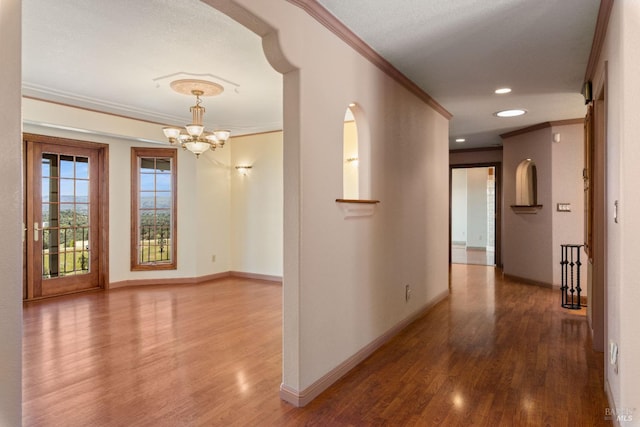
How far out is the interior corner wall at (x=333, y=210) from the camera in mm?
2432

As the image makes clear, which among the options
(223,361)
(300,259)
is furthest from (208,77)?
(223,361)

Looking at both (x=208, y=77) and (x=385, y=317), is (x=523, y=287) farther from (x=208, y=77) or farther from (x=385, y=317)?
(x=208, y=77)

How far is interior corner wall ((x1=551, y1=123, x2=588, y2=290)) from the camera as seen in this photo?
5867 mm

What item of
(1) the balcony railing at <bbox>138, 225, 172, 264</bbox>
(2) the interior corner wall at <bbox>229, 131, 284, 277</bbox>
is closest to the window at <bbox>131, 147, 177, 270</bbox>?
(1) the balcony railing at <bbox>138, 225, 172, 264</bbox>

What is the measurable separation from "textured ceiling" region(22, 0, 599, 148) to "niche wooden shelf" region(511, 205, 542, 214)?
5.81 ft

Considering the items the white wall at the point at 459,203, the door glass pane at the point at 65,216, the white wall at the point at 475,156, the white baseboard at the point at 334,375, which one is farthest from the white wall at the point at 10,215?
the white wall at the point at 459,203

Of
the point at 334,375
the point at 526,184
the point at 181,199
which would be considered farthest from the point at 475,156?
the point at 334,375

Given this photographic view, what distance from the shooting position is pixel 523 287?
20.1ft

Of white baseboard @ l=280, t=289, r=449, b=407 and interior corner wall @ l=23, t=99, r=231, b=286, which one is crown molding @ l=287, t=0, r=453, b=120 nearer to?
white baseboard @ l=280, t=289, r=449, b=407

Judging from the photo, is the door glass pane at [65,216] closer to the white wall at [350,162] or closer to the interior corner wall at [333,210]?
the white wall at [350,162]

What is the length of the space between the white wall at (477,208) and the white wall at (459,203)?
15cm

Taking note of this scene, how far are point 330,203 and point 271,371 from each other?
1406 millimetres

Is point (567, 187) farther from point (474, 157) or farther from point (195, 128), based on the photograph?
point (195, 128)

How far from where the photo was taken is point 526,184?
6.85 metres
